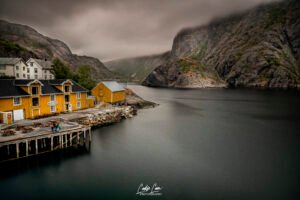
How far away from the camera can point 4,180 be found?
969 inches

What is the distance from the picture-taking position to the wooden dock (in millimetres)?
29422

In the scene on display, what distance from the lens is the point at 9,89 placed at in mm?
39812

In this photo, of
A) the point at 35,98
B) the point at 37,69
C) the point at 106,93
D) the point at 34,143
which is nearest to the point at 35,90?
the point at 35,98

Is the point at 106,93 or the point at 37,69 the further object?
the point at 37,69

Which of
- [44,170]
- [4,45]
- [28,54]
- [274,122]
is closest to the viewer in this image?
[44,170]

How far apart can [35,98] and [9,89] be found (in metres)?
4.85

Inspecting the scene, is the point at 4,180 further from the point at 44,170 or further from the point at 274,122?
the point at 274,122

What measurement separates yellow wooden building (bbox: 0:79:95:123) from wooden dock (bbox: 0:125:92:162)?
7.44 m

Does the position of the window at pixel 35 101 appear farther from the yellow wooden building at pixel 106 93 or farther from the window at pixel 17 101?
the yellow wooden building at pixel 106 93

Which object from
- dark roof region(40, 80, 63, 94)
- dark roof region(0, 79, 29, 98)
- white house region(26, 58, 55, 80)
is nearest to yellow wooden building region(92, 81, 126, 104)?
dark roof region(40, 80, 63, 94)

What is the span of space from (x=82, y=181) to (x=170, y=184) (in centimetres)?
1063

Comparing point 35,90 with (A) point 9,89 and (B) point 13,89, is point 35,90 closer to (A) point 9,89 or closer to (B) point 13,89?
(B) point 13,89

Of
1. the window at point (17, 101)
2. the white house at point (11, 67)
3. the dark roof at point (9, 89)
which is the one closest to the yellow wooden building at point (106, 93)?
the dark roof at point (9, 89)

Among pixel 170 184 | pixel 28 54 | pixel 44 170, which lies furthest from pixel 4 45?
pixel 170 184
